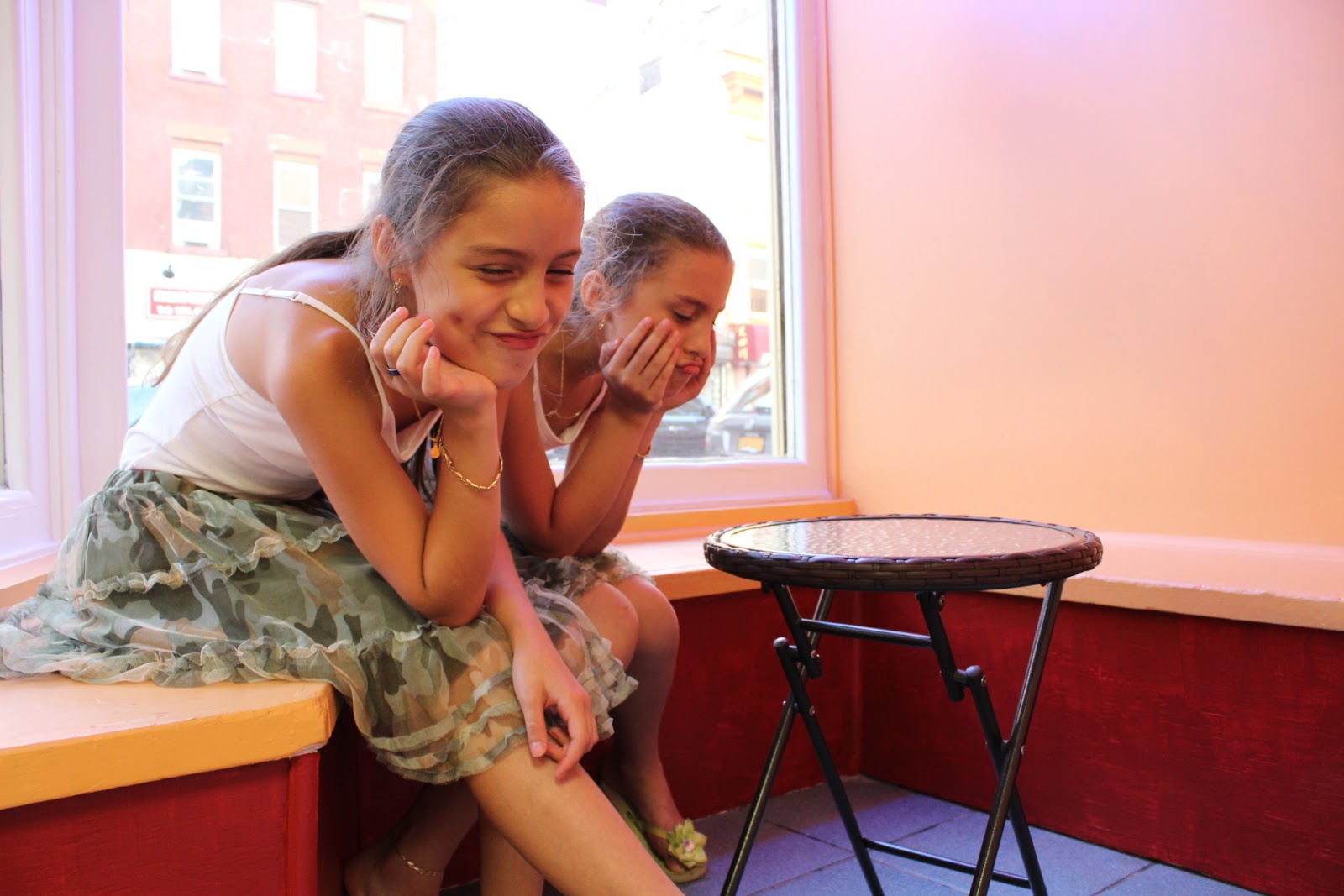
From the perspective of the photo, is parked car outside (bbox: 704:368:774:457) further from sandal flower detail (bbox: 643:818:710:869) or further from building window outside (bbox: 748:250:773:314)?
sandal flower detail (bbox: 643:818:710:869)

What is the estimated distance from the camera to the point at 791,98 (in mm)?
2436

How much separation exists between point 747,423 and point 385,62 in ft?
3.50

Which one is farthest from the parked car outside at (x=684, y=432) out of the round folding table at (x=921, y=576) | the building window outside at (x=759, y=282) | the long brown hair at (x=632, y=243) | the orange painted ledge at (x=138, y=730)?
the orange painted ledge at (x=138, y=730)

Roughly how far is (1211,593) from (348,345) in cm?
112

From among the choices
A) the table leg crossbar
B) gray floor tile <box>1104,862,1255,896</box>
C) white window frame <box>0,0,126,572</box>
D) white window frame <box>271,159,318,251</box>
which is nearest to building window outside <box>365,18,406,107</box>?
white window frame <box>271,159,318,251</box>

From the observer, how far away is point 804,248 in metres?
2.40

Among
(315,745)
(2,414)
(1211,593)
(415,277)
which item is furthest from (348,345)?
(1211,593)

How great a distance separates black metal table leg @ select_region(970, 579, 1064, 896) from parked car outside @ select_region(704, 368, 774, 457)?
1329 millimetres

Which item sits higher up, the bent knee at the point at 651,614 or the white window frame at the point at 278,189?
the white window frame at the point at 278,189

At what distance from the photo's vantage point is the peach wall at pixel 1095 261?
159cm

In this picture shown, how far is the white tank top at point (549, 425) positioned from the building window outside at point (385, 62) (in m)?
0.83

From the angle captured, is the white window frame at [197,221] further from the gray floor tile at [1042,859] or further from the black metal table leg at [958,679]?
the gray floor tile at [1042,859]

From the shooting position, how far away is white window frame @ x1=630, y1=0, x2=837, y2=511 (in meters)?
2.39

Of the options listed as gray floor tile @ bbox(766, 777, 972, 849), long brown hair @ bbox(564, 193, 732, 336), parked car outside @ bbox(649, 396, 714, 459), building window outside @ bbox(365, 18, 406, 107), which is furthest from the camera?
parked car outside @ bbox(649, 396, 714, 459)
